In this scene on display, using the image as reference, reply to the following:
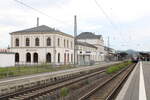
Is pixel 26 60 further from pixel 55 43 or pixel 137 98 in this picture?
pixel 137 98

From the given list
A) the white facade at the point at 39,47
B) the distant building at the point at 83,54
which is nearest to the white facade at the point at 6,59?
the distant building at the point at 83,54

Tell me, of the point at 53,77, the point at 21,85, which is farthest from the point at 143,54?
the point at 21,85

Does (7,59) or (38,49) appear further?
(38,49)

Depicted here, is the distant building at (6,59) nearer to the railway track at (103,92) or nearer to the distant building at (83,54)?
the distant building at (83,54)

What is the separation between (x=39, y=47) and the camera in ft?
219

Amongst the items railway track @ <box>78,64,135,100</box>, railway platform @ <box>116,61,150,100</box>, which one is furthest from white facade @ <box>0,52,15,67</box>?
railway track @ <box>78,64,135,100</box>

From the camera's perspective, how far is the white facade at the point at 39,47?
6531cm

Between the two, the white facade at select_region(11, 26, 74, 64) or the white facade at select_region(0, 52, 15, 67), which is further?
the white facade at select_region(11, 26, 74, 64)

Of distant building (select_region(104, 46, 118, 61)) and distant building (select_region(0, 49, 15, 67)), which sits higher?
distant building (select_region(104, 46, 118, 61))

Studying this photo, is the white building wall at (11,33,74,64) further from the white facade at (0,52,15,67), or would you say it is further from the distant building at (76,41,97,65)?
the white facade at (0,52,15,67)

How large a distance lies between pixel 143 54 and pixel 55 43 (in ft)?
141

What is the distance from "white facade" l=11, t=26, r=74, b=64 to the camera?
6531 cm

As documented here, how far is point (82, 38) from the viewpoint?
13375 centimetres

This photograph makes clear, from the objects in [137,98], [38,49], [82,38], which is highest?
[82,38]
